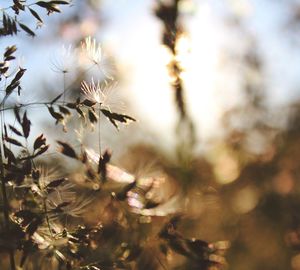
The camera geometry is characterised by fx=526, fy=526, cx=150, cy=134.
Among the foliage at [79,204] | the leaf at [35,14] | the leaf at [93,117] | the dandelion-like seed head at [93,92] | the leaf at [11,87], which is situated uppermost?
the leaf at [35,14]

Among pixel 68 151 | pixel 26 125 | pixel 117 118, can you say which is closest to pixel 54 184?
pixel 68 151

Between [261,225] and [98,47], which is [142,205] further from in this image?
[261,225]

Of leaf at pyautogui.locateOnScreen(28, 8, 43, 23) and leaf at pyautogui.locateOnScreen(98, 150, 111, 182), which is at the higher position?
leaf at pyautogui.locateOnScreen(28, 8, 43, 23)

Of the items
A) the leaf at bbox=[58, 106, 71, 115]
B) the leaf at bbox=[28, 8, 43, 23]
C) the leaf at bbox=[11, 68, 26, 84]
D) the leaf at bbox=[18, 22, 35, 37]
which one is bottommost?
the leaf at bbox=[58, 106, 71, 115]

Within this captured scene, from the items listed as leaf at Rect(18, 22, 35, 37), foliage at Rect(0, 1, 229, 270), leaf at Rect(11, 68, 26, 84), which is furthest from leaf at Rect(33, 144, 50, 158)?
leaf at Rect(18, 22, 35, 37)

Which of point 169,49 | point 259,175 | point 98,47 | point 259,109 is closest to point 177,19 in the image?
point 169,49

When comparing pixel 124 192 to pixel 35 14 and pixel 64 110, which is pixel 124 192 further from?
pixel 35 14

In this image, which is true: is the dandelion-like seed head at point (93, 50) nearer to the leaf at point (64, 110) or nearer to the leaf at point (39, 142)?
Answer: the leaf at point (64, 110)

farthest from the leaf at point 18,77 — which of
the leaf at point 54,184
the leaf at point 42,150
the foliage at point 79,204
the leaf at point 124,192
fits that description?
the leaf at point 124,192

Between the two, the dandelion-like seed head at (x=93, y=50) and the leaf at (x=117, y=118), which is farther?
the dandelion-like seed head at (x=93, y=50)

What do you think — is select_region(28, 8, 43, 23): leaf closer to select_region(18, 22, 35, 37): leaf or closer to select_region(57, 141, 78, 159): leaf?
select_region(18, 22, 35, 37): leaf

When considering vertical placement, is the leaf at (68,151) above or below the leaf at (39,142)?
below
